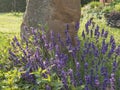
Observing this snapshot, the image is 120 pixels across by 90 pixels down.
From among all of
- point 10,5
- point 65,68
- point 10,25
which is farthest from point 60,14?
point 10,5

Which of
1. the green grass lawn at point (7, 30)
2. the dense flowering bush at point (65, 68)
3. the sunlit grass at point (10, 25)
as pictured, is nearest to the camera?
the dense flowering bush at point (65, 68)

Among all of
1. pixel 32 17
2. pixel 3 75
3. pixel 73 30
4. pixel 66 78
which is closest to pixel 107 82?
pixel 66 78

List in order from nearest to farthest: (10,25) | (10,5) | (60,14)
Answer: (60,14) < (10,25) < (10,5)

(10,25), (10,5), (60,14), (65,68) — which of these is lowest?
(10,25)

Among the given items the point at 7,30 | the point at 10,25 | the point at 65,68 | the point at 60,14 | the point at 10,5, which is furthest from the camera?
the point at 10,5

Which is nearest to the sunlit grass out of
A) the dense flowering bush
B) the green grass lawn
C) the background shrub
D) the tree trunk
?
the green grass lawn

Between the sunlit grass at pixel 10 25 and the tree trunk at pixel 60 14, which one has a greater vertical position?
the tree trunk at pixel 60 14

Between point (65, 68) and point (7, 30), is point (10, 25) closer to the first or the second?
point (7, 30)

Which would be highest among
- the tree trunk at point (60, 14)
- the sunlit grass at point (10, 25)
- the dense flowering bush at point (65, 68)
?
the tree trunk at point (60, 14)

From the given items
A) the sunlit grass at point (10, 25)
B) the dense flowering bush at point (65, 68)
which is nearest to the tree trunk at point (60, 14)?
the dense flowering bush at point (65, 68)

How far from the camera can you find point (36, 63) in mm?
4059

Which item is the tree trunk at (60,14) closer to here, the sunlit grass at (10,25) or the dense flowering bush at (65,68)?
the dense flowering bush at (65,68)

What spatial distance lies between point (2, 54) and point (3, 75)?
0.77 metres

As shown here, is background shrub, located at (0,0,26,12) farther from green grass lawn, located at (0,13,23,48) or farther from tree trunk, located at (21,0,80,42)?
tree trunk, located at (21,0,80,42)
